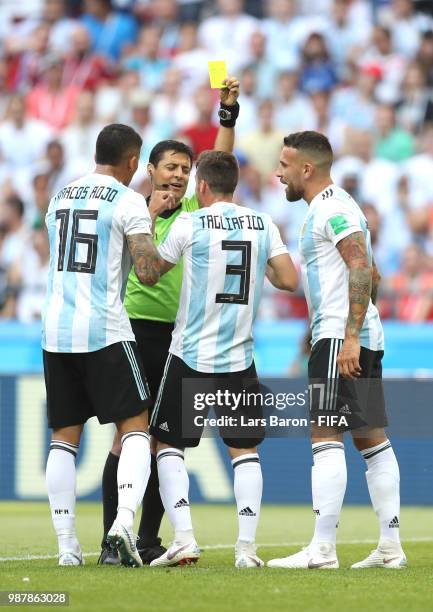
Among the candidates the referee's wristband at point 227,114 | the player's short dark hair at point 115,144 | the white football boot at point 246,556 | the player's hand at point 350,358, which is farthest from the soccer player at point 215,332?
the referee's wristband at point 227,114

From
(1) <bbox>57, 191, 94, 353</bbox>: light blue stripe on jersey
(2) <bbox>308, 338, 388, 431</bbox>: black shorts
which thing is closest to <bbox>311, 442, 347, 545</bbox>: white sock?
(2) <bbox>308, 338, 388, 431</bbox>: black shorts

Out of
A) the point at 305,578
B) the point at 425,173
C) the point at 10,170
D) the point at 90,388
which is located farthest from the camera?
the point at 10,170

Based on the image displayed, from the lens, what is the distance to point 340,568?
24.5 feet

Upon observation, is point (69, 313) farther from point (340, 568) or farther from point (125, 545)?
point (340, 568)

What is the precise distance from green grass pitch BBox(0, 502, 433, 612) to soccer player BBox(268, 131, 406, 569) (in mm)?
279

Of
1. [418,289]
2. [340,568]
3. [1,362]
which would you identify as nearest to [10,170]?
[1,362]

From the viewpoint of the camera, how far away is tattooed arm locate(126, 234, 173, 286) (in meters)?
7.32

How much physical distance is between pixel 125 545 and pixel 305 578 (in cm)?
95

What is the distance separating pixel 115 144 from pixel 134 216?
0.49 m

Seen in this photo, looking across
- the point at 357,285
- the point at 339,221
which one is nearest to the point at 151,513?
the point at 357,285

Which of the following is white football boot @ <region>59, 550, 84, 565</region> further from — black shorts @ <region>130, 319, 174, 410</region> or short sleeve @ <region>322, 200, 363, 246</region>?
short sleeve @ <region>322, 200, 363, 246</region>

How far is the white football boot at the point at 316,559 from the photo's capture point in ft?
24.1

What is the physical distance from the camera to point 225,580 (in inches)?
266

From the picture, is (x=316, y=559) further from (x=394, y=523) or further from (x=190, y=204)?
(x=190, y=204)
